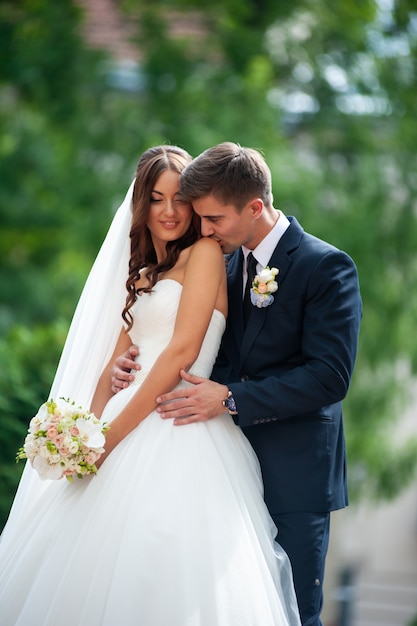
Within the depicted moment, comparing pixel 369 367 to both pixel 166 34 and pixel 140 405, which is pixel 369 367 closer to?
pixel 166 34

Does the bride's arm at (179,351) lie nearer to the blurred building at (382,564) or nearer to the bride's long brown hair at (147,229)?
the bride's long brown hair at (147,229)

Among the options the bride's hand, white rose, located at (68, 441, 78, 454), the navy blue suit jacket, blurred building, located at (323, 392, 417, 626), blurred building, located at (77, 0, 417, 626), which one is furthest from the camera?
blurred building, located at (323, 392, 417, 626)

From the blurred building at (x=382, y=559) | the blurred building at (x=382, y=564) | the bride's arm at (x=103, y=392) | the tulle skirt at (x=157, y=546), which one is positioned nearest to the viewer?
the tulle skirt at (x=157, y=546)

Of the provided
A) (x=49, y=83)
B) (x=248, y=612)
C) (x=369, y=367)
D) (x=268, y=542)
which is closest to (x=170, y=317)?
(x=268, y=542)

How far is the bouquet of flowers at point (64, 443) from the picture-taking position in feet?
12.2

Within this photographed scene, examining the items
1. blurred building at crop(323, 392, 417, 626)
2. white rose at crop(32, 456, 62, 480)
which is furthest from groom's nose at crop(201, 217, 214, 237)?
blurred building at crop(323, 392, 417, 626)

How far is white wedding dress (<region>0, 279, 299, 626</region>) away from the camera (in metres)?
3.52

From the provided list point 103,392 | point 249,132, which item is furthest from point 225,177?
point 249,132

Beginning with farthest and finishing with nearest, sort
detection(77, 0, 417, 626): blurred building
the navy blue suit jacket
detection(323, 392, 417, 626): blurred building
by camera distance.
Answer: detection(323, 392, 417, 626): blurred building, detection(77, 0, 417, 626): blurred building, the navy blue suit jacket

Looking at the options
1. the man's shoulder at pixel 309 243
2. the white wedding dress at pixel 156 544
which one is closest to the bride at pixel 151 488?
the white wedding dress at pixel 156 544

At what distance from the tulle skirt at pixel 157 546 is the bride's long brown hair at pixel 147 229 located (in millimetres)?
653

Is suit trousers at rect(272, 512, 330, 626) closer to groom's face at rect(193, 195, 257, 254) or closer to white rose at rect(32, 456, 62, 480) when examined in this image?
white rose at rect(32, 456, 62, 480)

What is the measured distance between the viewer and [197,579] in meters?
3.55

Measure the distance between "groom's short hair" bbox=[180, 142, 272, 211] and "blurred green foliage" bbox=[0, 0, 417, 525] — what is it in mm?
5933
